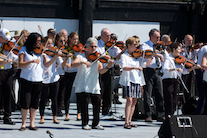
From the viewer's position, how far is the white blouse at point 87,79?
725cm

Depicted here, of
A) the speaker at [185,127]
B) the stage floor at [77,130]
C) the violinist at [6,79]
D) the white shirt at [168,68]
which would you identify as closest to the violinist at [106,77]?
the stage floor at [77,130]

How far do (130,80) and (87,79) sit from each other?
0.94m

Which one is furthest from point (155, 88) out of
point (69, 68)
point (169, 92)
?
point (69, 68)

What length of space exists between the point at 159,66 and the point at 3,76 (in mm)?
3385

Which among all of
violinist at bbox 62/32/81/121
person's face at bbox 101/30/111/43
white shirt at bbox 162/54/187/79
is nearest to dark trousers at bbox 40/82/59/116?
violinist at bbox 62/32/81/121

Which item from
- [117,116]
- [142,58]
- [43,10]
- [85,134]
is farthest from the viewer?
[43,10]

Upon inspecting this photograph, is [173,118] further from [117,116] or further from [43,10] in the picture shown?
[43,10]

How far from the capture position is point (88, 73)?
7297 millimetres

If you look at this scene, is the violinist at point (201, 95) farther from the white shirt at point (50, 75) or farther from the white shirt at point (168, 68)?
the white shirt at point (50, 75)

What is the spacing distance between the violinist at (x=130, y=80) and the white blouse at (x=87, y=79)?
0.62 m

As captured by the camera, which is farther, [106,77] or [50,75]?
[106,77]

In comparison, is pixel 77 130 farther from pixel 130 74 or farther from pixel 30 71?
pixel 130 74

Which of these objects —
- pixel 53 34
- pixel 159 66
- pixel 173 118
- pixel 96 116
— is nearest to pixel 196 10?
pixel 159 66

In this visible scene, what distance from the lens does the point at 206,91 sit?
7.38 m
